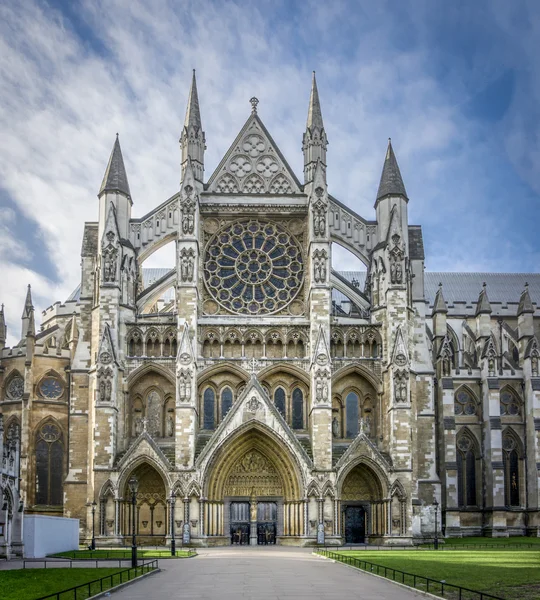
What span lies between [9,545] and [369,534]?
75.0ft

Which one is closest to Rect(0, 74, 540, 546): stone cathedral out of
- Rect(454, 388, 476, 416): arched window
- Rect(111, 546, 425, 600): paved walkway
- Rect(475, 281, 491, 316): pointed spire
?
Rect(454, 388, 476, 416): arched window

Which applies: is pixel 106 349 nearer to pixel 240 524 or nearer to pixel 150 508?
pixel 150 508

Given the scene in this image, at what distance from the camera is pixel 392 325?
56.8 meters

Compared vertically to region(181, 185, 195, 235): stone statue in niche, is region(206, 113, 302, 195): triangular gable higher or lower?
higher

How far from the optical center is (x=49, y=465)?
2451 inches

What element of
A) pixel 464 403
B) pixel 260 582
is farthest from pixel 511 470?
pixel 260 582

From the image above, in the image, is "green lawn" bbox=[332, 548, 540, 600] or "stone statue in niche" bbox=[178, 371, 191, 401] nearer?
"green lawn" bbox=[332, 548, 540, 600]

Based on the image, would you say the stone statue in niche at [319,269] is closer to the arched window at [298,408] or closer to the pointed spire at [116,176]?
the arched window at [298,408]

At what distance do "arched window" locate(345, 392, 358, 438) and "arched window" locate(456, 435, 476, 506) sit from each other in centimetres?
1606

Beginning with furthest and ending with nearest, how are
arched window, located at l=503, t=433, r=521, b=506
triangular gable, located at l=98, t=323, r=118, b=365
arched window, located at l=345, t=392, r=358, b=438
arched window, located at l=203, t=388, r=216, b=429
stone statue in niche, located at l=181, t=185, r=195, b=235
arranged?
arched window, located at l=503, t=433, r=521, b=506 < arched window, located at l=345, t=392, r=358, b=438 < arched window, located at l=203, t=388, r=216, b=429 < stone statue in niche, located at l=181, t=185, r=195, b=235 < triangular gable, located at l=98, t=323, r=118, b=365

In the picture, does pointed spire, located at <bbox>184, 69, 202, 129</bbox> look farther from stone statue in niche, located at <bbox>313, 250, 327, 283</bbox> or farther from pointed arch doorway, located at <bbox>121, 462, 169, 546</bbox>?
pointed arch doorway, located at <bbox>121, 462, 169, 546</bbox>

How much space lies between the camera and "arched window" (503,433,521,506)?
2776 inches

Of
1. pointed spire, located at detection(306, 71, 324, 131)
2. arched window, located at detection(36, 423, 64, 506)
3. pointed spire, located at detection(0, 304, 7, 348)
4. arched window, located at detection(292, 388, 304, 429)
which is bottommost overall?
arched window, located at detection(36, 423, 64, 506)

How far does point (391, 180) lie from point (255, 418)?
18.4 meters
